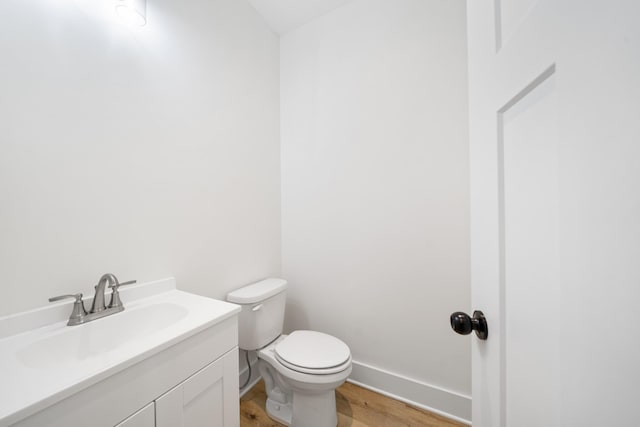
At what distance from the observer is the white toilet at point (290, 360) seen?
1104mm

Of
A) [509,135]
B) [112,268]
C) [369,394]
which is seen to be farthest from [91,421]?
[369,394]

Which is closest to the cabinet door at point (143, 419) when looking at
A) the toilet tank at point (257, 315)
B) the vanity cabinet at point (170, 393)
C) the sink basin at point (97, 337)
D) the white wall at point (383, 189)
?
the vanity cabinet at point (170, 393)

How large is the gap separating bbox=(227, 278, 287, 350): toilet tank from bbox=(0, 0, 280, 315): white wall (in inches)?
5.2

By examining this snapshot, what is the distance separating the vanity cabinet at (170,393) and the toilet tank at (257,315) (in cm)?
41

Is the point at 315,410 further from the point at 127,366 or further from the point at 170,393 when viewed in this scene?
the point at 127,366

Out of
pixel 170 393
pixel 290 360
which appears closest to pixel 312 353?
pixel 290 360

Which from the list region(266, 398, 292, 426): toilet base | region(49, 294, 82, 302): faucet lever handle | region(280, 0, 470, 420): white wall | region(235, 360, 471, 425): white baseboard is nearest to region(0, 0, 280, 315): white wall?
region(49, 294, 82, 302): faucet lever handle

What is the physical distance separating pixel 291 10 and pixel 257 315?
2055 mm

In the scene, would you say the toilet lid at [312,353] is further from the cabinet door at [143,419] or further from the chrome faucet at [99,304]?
the chrome faucet at [99,304]

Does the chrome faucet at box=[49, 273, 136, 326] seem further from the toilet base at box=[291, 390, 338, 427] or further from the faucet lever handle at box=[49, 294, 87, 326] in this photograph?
the toilet base at box=[291, 390, 338, 427]

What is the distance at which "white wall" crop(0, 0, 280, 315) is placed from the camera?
0.73 meters

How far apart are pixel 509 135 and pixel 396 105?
1103 millimetres

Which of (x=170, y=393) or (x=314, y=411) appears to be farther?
(x=314, y=411)

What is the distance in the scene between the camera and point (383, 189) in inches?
57.9
